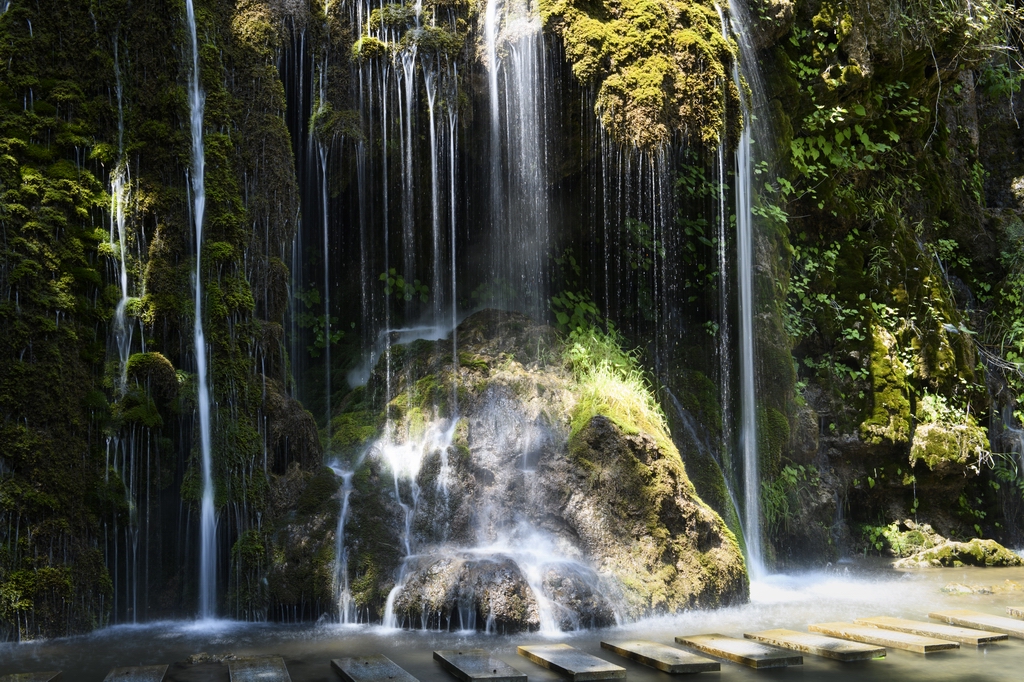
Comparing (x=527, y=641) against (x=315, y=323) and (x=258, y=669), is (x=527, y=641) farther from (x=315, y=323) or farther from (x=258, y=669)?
(x=315, y=323)

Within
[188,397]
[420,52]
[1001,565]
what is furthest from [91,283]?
[1001,565]

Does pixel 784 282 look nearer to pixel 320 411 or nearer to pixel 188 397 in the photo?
pixel 320 411

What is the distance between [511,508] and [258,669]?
337 centimetres

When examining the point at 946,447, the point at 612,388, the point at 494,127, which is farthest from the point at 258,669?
the point at 946,447

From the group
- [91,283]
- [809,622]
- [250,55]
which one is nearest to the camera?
[809,622]

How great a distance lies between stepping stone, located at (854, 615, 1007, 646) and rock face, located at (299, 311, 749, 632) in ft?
4.73

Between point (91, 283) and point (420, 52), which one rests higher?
point (420, 52)

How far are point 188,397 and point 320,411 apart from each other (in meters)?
2.32

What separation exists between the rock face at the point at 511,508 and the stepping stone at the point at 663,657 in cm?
102

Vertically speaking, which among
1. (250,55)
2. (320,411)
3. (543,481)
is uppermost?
(250,55)

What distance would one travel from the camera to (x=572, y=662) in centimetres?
545

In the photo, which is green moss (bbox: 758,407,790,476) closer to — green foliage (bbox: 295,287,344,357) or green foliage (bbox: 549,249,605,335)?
green foliage (bbox: 549,249,605,335)

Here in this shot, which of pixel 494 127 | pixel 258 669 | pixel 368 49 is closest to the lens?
pixel 258 669

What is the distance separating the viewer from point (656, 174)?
936 centimetres
